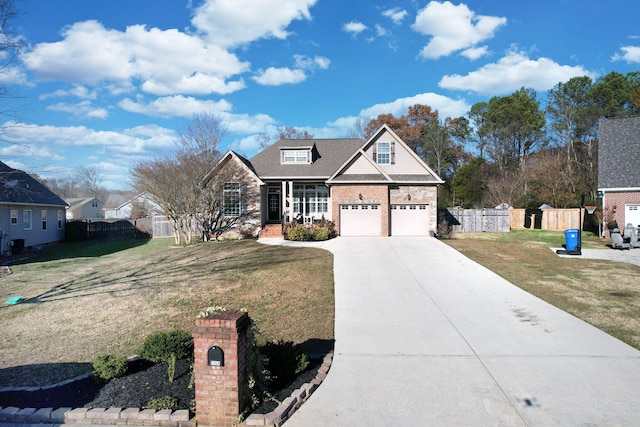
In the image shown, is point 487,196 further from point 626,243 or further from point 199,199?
point 199,199

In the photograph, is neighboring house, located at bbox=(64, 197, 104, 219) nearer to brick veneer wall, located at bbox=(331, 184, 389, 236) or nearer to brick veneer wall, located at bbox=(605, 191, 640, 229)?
brick veneer wall, located at bbox=(331, 184, 389, 236)

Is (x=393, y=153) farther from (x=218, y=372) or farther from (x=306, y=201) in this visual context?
(x=218, y=372)

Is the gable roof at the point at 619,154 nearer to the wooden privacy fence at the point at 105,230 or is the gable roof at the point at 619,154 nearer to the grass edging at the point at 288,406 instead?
the grass edging at the point at 288,406

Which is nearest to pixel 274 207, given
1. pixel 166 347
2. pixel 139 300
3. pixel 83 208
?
pixel 139 300

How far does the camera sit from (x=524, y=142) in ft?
140

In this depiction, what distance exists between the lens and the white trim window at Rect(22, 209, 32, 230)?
21984 mm

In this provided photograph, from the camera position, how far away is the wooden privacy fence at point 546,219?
1115 inches

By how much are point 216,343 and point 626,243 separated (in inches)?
879

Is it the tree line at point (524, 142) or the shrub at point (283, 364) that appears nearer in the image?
the shrub at point (283, 364)

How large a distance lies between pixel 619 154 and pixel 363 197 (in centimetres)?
1596

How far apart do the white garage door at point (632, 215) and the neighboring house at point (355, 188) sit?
35.1 ft

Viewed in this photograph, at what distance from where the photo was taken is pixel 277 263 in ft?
46.8

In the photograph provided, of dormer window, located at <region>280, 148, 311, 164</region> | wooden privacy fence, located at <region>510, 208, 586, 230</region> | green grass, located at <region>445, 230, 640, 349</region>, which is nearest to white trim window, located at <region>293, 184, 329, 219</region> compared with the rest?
dormer window, located at <region>280, 148, 311, 164</region>

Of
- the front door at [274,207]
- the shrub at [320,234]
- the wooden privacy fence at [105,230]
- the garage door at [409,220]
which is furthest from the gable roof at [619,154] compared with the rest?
the wooden privacy fence at [105,230]
